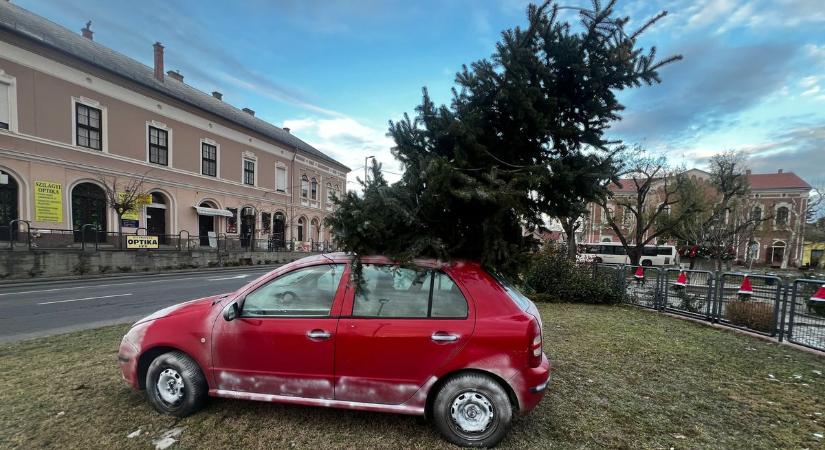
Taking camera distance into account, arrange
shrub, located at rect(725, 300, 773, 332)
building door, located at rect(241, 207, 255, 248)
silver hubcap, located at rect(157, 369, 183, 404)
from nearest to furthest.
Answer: silver hubcap, located at rect(157, 369, 183, 404)
shrub, located at rect(725, 300, 773, 332)
building door, located at rect(241, 207, 255, 248)

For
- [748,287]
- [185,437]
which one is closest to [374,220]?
[185,437]

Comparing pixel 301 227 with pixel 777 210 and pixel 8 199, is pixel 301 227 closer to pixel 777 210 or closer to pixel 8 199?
pixel 8 199

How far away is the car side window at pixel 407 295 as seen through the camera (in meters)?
3.03

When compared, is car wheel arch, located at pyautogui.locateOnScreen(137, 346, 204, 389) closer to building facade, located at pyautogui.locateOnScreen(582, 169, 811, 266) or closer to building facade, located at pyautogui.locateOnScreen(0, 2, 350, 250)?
building facade, located at pyautogui.locateOnScreen(0, 2, 350, 250)

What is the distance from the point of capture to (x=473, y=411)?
295 centimetres

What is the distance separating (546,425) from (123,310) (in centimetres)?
963

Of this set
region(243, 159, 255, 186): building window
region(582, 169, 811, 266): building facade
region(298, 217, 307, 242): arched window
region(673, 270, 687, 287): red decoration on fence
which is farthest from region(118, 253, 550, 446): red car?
region(582, 169, 811, 266): building facade

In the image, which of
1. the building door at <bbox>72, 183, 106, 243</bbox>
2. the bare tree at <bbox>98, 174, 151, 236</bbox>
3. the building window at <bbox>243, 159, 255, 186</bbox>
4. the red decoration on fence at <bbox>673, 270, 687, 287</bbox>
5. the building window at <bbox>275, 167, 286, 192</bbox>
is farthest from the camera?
the building window at <bbox>275, 167, 286, 192</bbox>

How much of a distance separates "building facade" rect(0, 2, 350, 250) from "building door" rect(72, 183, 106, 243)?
0.05m

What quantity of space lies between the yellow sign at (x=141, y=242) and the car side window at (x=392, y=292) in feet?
67.6

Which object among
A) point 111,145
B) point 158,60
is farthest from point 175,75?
point 111,145

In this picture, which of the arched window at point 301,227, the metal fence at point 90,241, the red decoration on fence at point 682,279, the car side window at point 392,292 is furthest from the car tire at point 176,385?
the arched window at point 301,227

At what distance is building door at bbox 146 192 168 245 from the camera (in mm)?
23741

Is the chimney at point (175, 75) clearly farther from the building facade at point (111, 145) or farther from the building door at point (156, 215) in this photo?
the building door at point (156, 215)
